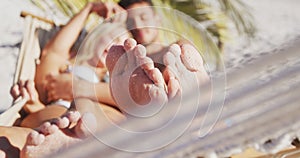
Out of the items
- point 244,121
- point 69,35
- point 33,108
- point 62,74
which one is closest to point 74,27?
point 69,35

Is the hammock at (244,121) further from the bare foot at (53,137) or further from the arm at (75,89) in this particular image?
the arm at (75,89)

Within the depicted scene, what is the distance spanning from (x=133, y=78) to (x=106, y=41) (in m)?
0.18

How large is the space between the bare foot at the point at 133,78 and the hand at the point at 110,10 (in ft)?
0.46

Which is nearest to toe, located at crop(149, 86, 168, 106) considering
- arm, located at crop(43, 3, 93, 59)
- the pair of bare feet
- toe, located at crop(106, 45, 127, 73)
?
the pair of bare feet

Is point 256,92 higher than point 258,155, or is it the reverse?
point 256,92

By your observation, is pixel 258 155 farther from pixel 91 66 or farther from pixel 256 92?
pixel 91 66

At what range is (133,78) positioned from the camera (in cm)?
106

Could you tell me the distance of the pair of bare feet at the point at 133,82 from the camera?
1.01 m

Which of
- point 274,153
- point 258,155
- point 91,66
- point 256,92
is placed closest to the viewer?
point 256,92

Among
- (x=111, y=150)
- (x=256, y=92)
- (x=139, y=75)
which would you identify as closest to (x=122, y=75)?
(x=139, y=75)

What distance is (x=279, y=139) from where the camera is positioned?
82 cm

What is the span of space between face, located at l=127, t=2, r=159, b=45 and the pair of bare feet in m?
0.09

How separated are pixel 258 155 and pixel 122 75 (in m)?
0.34

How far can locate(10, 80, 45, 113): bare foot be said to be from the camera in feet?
3.96
